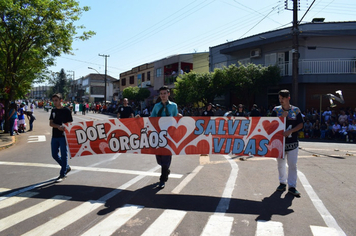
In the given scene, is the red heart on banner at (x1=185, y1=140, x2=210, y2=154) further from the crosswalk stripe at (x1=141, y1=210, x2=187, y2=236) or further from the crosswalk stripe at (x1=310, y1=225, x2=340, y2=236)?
the crosswalk stripe at (x1=310, y1=225, x2=340, y2=236)

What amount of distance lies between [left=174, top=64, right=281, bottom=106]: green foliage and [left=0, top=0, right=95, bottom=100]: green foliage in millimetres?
12290

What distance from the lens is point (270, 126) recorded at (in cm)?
630

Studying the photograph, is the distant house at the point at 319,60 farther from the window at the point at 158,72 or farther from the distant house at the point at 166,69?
the window at the point at 158,72

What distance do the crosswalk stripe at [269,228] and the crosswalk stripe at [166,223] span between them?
1154 millimetres

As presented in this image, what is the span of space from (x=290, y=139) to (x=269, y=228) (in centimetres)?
223

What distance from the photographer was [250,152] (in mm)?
6426

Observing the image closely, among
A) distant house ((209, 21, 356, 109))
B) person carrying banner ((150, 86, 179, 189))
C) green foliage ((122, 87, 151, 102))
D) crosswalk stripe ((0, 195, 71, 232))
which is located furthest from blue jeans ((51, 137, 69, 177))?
green foliage ((122, 87, 151, 102))

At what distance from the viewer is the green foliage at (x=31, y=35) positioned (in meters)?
14.7

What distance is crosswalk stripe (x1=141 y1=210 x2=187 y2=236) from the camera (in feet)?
13.5

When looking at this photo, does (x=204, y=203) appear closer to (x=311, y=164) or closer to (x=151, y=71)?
(x=311, y=164)

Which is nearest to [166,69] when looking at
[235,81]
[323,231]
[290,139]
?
[235,81]

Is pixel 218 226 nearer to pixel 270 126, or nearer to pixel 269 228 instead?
pixel 269 228

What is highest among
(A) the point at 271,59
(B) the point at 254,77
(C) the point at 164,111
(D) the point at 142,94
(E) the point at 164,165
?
(A) the point at 271,59

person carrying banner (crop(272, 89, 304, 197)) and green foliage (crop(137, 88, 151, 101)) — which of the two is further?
green foliage (crop(137, 88, 151, 101))
